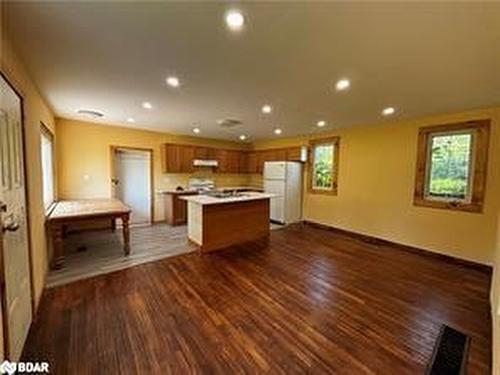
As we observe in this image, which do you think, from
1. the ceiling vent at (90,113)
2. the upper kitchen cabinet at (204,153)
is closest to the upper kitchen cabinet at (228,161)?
the upper kitchen cabinet at (204,153)

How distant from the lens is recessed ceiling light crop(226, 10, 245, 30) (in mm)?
1616

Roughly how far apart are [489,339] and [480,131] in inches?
117

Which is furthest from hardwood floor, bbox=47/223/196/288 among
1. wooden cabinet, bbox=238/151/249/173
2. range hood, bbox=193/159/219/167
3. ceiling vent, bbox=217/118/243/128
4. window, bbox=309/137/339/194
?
window, bbox=309/137/339/194

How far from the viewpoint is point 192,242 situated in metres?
4.53

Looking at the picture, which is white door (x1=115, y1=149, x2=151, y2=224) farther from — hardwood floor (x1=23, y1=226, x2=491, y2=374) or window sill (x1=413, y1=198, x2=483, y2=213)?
window sill (x1=413, y1=198, x2=483, y2=213)

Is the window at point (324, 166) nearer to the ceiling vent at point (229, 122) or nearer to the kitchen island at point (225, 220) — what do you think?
the kitchen island at point (225, 220)

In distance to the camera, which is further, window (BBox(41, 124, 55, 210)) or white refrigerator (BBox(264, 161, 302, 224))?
white refrigerator (BBox(264, 161, 302, 224))

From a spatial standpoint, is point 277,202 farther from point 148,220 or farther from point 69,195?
point 69,195

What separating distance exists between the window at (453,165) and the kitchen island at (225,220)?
9.57 feet

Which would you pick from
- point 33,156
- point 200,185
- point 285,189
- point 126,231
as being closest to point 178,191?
point 200,185

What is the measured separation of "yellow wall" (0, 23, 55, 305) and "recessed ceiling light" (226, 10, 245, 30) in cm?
169

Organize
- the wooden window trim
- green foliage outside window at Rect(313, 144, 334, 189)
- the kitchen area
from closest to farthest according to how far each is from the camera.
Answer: the kitchen area, the wooden window trim, green foliage outside window at Rect(313, 144, 334, 189)

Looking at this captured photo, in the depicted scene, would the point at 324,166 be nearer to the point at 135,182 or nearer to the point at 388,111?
the point at 388,111

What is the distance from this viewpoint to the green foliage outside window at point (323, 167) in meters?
6.00
